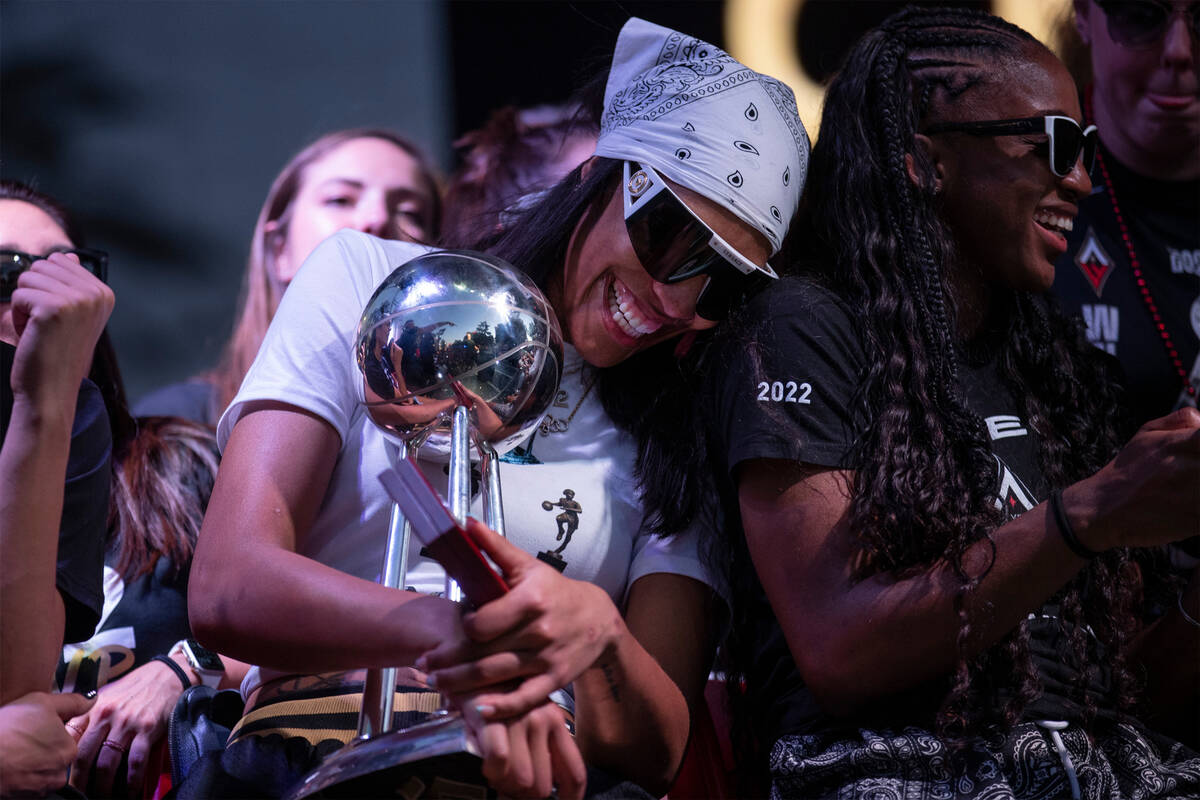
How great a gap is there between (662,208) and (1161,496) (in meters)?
0.87

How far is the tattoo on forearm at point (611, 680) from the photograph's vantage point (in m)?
1.56

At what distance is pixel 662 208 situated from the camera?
1962 millimetres

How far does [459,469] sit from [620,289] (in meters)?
0.64

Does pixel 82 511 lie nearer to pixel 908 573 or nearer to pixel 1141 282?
pixel 908 573

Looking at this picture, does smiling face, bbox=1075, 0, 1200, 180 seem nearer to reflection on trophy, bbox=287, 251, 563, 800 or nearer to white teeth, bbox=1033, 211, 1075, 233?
white teeth, bbox=1033, 211, 1075, 233

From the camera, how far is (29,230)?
252cm

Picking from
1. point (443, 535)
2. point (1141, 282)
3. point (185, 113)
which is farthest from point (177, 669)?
point (1141, 282)

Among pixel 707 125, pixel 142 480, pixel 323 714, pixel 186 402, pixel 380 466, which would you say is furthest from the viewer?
pixel 186 402

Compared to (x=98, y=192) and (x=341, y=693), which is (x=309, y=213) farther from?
(x=341, y=693)

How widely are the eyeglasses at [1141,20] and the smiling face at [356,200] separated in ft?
6.23

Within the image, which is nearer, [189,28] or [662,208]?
[662,208]

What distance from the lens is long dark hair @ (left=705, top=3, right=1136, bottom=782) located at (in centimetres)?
187

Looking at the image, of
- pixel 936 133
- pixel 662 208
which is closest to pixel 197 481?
pixel 662 208

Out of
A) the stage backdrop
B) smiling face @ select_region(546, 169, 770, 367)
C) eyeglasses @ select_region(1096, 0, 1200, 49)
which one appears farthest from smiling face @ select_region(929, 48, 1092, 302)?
the stage backdrop
